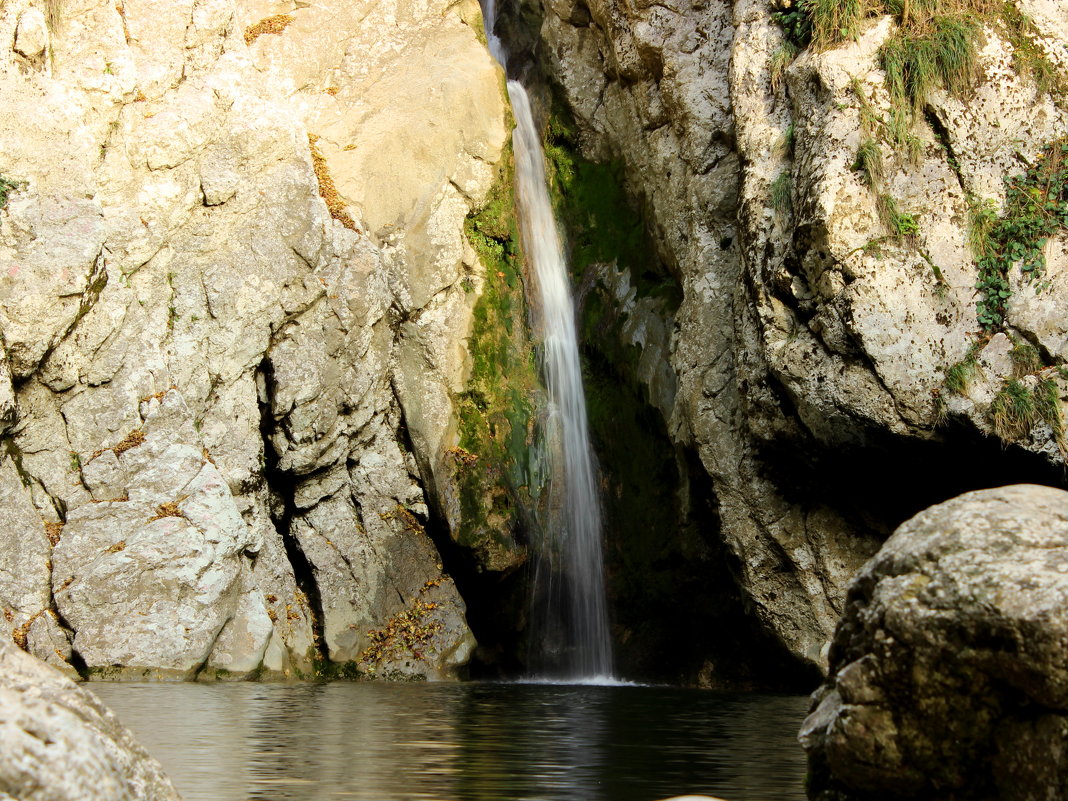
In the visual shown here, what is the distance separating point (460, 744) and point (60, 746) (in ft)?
14.9

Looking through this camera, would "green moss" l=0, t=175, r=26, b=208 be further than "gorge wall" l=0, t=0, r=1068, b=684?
Yes

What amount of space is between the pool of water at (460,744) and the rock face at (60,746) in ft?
5.50

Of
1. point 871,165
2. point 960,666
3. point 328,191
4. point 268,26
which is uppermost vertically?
point 268,26

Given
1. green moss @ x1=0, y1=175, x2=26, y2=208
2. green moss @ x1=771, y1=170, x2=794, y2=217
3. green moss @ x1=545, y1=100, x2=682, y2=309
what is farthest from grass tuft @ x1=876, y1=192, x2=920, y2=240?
green moss @ x1=0, y1=175, x2=26, y2=208

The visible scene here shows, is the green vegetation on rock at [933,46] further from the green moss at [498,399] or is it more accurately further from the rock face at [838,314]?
the green moss at [498,399]

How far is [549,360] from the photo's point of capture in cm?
1717

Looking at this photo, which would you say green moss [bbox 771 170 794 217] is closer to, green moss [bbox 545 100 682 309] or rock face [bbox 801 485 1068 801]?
green moss [bbox 545 100 682 309]

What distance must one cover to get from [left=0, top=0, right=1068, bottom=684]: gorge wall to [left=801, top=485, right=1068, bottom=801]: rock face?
23.3 ft

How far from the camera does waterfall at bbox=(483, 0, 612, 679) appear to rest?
15.5 metres

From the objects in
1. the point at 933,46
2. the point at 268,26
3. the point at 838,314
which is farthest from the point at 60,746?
the point at 268,26

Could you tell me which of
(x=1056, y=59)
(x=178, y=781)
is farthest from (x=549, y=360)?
(x=178, y=781)

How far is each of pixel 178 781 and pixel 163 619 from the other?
25.6 ft

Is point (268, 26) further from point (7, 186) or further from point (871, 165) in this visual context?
point (871, 165)

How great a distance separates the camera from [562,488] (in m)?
16.3
